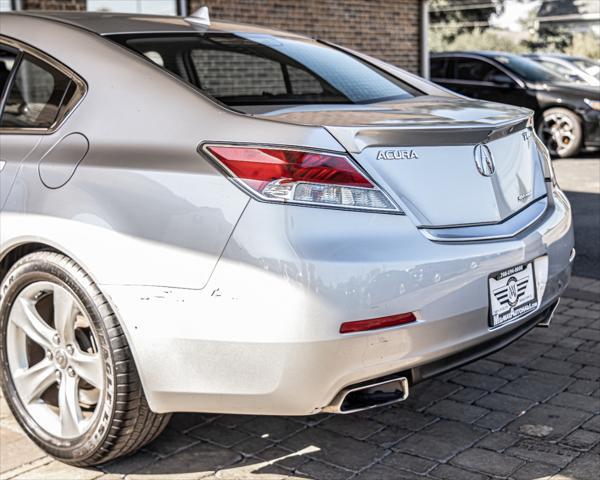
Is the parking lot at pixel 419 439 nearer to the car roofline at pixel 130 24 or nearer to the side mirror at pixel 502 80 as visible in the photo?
the car roofline at pixel 130 24

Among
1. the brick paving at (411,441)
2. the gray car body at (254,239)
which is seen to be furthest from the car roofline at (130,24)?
the brick paving at (411,441)

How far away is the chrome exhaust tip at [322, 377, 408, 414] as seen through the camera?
9.49 ft

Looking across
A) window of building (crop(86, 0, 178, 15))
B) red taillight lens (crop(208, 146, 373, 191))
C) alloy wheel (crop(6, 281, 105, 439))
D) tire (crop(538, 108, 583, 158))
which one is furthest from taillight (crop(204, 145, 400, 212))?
tire (crop(538, 108, 583, 158))

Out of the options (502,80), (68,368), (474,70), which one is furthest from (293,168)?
(474,70)

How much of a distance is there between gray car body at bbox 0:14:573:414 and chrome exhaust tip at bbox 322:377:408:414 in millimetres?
51

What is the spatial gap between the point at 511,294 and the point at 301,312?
0.84 m

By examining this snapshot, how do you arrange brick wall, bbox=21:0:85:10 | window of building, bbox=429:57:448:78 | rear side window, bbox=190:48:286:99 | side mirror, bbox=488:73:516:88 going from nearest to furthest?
rear side window, bbox=190:48:286:99 < brick wall, bbox=21:0:85:10 < side mirror, bbox=488:73:516:88 < window of building, bbox=429:57:448:78

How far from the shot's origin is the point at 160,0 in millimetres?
10477

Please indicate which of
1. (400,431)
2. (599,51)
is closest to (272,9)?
(400,431)

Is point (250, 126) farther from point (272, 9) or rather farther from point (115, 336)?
point (272, 9)

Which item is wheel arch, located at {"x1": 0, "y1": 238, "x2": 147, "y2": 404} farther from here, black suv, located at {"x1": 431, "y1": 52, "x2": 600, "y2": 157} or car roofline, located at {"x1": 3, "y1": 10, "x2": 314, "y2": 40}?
black suv, located at {"x1": 431, "y1": 52, "x2": 600, "y2": 157}

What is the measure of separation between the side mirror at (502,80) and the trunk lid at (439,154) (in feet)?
34.5

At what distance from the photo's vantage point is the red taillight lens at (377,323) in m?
2.74

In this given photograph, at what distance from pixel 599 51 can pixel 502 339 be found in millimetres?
32723
